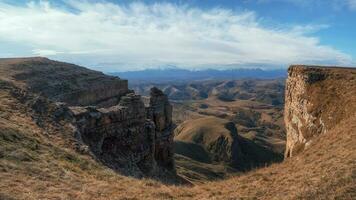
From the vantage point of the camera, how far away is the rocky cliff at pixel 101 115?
1523 inches

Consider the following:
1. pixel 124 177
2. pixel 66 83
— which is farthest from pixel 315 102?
pixel 66 83

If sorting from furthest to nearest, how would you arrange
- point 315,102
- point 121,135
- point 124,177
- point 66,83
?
point 66,83, point 121,135, point 315,102, point 124,177

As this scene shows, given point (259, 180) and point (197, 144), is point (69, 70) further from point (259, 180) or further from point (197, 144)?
point (197, 144)

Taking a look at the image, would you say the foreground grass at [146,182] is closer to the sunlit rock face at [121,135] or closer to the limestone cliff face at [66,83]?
the sunlit rock face at [121,135]

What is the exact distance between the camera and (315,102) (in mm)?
40500

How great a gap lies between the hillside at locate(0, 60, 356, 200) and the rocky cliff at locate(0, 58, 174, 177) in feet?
11.3

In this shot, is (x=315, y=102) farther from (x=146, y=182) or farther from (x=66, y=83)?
(x=66, y=83)

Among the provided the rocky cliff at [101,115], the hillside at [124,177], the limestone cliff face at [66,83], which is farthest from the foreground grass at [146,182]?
the limestone cliff face at [66,83]

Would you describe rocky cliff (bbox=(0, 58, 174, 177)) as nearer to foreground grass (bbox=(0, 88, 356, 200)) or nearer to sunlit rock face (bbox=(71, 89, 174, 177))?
sunlit rock face (bbox=(71, 89, 174, 177))

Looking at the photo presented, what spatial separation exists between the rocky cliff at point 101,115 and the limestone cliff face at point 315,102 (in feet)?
57.1

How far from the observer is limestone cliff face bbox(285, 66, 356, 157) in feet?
120

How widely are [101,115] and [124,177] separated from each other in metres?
16.0

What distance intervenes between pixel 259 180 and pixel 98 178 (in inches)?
400

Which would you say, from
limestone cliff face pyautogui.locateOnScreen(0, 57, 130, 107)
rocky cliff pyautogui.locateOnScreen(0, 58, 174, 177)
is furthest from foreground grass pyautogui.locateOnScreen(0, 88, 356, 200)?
limestone cliff face pyautogui.locateOnScreen(0, 57, 130, 107)
